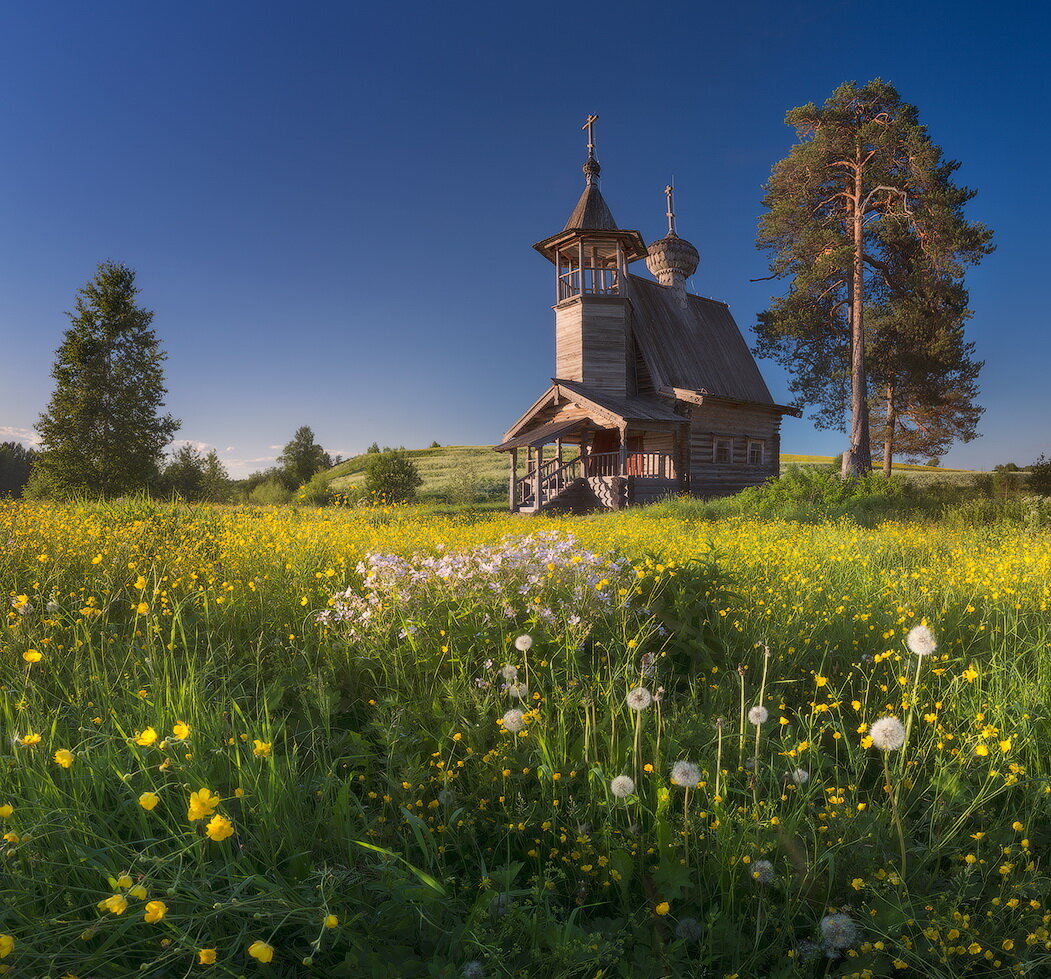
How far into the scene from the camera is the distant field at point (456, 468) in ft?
131

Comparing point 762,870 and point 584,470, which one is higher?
point 584,470

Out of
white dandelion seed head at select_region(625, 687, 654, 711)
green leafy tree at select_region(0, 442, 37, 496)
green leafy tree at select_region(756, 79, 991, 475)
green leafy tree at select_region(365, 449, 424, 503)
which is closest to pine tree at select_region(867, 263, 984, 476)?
green leafy tree at select_region(756, 79, 991, 475)

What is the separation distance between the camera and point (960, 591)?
215 inches

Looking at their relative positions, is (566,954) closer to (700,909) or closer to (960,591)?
(700,909)

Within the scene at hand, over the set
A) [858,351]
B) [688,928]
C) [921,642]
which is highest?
[858,351]

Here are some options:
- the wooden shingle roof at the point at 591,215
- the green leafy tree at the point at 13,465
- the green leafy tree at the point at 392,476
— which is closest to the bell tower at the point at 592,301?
the wooden shingle roof at the point at 591,215

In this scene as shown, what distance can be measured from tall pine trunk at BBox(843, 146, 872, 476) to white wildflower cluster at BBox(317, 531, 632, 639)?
20.5m

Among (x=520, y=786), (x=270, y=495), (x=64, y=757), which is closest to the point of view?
(x=64, y=757)

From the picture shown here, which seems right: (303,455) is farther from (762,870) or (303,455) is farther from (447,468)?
(762,870)

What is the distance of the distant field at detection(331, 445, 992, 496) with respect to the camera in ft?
131

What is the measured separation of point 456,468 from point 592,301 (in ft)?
85.3

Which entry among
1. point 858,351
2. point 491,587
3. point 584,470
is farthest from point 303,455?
point 491,587

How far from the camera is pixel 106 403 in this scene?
27.1 meters

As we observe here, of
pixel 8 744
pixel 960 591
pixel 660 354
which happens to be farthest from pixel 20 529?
pixel 660 354
